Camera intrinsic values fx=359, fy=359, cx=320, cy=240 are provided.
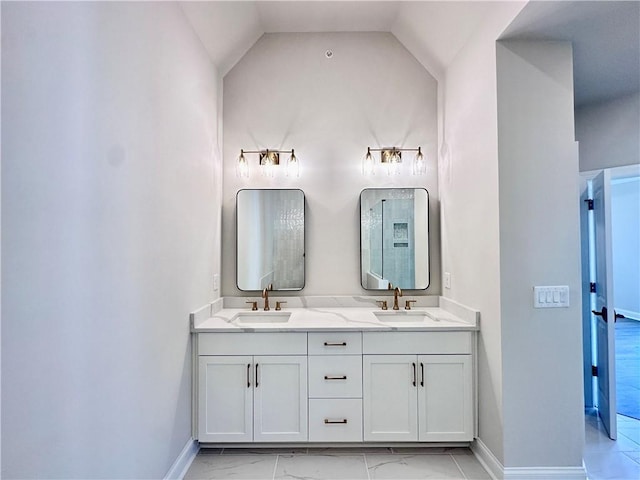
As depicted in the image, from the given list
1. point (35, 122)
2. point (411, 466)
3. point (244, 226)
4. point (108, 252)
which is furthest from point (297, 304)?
point (35, 122)

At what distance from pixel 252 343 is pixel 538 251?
70.3 inches

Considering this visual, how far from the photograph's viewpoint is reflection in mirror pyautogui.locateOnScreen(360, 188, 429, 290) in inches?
116

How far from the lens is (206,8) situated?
88.8 inches

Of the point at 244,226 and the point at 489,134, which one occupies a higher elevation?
the point at 489,134

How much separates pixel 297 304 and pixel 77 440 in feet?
6.07

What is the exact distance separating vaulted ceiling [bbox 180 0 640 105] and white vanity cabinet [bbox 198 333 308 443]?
209cm

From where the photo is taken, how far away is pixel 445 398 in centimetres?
231

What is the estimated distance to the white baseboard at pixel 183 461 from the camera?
1.98 m

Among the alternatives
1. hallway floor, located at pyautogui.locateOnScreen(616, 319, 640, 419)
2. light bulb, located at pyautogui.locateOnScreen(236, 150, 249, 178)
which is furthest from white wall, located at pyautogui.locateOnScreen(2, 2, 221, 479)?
hallway floor, located at pyautogui.locateOnScreen(616, 319, 640, 419)

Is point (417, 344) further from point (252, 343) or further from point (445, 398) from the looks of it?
point (252, 343)

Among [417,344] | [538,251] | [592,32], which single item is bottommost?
[417,344]

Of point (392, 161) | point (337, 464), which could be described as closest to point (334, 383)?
point (337, 464)

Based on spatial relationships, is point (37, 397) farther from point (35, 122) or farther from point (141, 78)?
point (141, 78)

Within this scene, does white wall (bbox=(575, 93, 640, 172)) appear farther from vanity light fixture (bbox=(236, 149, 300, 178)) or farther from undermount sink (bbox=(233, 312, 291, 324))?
undermount sink (bbox=(233, 312, 291, 324))
